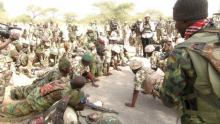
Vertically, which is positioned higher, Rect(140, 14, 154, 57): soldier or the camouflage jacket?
Rect(140, 14, 154, 57): soldier

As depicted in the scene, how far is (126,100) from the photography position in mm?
6586

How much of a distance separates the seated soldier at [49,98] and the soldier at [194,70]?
7.59 ft

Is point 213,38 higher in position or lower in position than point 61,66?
higher

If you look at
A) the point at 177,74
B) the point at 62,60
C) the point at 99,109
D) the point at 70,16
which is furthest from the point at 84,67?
the point at 70,16

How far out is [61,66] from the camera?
17.5 ft

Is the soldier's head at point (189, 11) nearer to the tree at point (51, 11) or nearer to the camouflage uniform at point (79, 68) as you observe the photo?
the camouflage uniform at point (79, 68)

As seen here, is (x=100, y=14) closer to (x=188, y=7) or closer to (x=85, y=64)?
(x=85, y=64)

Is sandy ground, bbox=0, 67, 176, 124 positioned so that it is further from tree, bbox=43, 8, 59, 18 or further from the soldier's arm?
tree, bbox=43, 8, 59, 18

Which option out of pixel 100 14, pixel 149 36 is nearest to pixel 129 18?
pixel 100 14

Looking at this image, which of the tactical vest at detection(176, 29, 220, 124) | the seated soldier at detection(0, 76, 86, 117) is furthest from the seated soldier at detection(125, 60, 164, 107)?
the tactical vest at detection(176, 29, 220, 124)

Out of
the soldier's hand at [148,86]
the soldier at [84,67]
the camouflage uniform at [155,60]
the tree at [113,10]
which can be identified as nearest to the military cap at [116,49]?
the camouflage uniform at [155,60]

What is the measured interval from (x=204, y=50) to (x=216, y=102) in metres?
0.29

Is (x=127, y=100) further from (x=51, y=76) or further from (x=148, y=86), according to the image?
(x=51, y=76)

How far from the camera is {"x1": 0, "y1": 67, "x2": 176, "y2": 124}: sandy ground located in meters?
5.59
